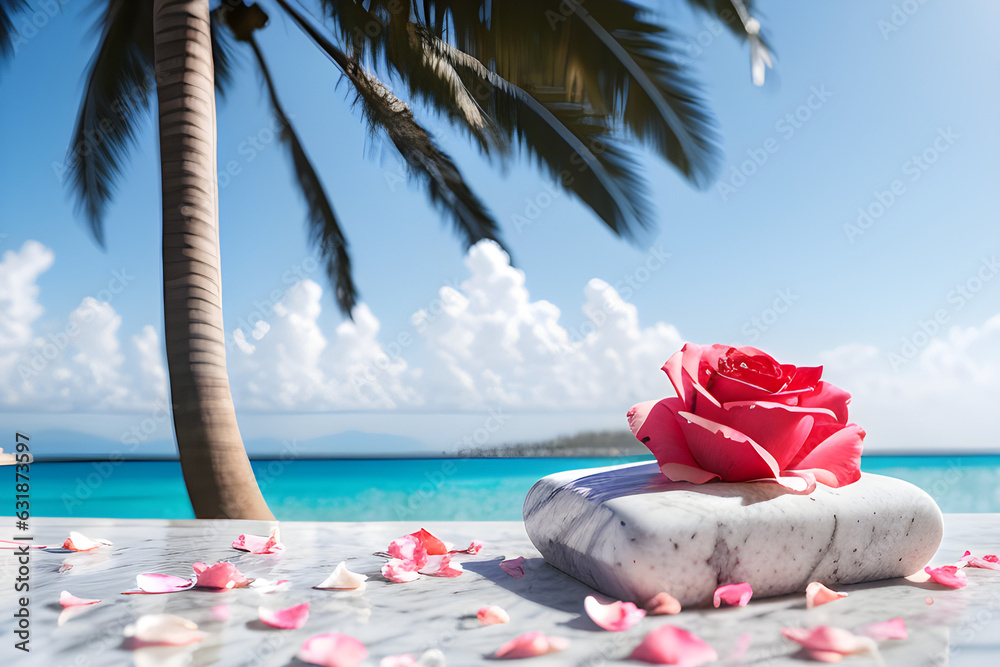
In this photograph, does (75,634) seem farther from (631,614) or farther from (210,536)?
(210,536)

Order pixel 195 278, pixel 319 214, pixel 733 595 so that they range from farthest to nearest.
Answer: pixel 319 214
pixel 195 278
pixel 733 595

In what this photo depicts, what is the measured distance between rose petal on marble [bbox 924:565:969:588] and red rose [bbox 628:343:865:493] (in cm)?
23

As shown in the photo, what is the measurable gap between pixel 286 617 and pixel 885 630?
2.90 ft

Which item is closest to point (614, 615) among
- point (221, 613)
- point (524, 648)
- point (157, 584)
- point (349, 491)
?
point (524, 648)

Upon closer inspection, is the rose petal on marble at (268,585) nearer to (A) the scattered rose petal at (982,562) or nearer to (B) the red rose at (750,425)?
(B) the red rose at (750,425)

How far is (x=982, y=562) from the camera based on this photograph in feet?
4.17

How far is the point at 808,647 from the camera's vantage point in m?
0.78

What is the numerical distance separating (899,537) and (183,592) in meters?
1.38

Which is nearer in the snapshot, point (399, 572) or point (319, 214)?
point (399, 572)

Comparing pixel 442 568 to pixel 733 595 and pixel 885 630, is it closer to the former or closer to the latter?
pixel 733 595

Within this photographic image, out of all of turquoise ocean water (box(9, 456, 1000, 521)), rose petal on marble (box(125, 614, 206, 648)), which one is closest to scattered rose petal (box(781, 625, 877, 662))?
rose petal on marble (box(125, 614, 206, 648))

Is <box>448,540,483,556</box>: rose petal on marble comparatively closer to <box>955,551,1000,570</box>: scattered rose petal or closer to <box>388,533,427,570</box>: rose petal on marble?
<box>388,533,427,570</box>: rose petal on marble

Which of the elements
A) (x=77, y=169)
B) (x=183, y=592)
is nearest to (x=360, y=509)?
(x=77, y=169)

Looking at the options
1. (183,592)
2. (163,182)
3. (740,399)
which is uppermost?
(163,182)
